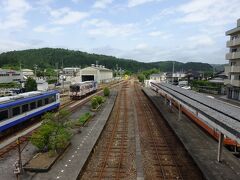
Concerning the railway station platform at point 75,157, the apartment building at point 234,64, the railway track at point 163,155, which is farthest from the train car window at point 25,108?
the apartment building at point 234,64

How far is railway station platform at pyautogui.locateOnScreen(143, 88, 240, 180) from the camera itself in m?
13.4

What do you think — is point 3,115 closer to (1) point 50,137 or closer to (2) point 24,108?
(2) point 24,108

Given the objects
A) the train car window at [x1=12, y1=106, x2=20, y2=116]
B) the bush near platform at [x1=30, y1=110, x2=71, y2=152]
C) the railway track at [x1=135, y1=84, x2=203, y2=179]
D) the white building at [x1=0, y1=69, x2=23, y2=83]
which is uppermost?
the white building at [x1=0, y1=69, x2=23, y2=83]

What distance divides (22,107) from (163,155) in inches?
537

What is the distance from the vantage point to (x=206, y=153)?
54.3 ft

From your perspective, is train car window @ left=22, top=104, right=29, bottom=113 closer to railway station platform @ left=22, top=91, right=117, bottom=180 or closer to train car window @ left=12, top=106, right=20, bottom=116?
train car window @ left=12, top=106, right=20, bottom=116

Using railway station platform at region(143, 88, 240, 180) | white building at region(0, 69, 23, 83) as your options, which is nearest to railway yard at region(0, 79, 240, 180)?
railway station platform at region(143, 88, 240, 180)

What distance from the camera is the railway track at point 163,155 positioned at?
46.4 ft

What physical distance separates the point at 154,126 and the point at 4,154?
15298 mm

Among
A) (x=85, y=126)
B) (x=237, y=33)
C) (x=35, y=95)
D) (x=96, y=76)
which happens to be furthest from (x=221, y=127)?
(x=96, y=76)

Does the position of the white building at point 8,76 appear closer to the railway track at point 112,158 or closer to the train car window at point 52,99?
the train car window at point 52,99

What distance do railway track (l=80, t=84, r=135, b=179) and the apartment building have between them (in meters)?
31.3

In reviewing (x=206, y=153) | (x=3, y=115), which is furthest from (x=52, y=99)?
(x=206, y=153)

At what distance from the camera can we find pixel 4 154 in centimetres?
1636
